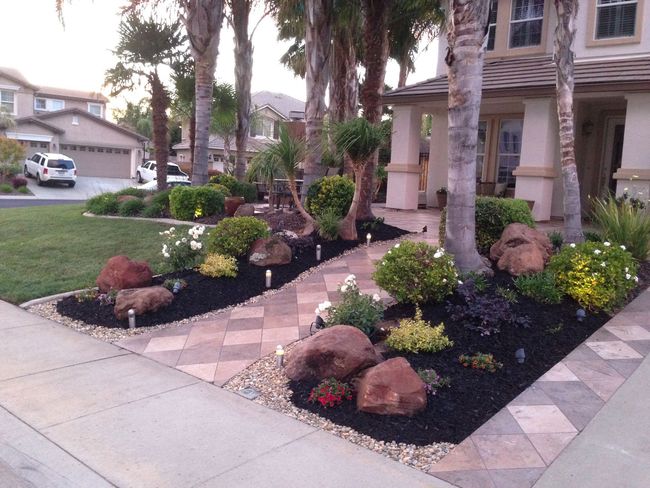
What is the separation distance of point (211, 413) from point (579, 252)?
15.4 ft

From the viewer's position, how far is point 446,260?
6.36m

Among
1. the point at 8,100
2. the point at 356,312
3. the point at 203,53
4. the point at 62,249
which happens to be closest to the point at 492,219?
A: the point at 356,312

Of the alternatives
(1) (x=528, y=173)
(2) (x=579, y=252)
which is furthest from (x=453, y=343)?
(1) (x=528, y=173)

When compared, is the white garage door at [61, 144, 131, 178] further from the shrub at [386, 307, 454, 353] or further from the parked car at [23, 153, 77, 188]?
the shrub at [386, 307, 454, 353]

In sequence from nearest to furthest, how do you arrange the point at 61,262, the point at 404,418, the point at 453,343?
the point at 404,418
the point at 453,343
the point at 61,262

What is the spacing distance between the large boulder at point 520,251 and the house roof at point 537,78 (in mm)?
5595

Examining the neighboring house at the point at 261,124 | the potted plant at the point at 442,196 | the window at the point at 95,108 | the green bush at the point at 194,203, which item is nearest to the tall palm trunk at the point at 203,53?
the green bush at the point at 194,203

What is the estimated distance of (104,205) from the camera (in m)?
14.9

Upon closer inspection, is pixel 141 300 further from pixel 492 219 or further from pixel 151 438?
pixel 492 219

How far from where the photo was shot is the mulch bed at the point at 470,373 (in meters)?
4.30

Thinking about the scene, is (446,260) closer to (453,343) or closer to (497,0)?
(453,343)

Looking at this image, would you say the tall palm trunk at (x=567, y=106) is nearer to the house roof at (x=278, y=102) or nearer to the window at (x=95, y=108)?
the house roof at (x=278, y=102)

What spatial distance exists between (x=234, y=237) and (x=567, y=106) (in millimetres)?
5324

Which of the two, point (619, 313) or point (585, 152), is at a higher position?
point (585, 152)
